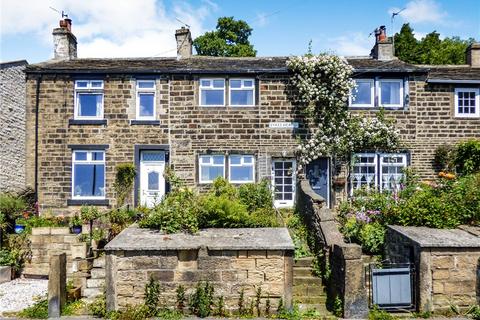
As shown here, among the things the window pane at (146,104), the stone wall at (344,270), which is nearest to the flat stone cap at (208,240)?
the stone wall at (344,270)

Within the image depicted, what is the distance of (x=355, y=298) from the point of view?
858 centimetres

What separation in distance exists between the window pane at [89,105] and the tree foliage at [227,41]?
18.3 metres

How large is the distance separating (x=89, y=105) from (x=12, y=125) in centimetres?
→ 346

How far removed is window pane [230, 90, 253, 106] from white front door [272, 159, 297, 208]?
2626 millimetres

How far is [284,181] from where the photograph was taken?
17.9 metres

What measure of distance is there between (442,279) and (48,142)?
48.1 ft

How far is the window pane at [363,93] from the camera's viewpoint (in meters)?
A: 18.0

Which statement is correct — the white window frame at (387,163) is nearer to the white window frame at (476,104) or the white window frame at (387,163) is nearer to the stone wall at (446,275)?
the white window frame at (476,104)

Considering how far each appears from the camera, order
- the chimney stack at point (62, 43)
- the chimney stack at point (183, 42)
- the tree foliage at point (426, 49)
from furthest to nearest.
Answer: the tree foliage at point (426, 49)
the chimney stack at point (183, 42)
the chimney stack at point (62, 43)

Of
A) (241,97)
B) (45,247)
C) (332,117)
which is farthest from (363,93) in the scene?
(45,247)

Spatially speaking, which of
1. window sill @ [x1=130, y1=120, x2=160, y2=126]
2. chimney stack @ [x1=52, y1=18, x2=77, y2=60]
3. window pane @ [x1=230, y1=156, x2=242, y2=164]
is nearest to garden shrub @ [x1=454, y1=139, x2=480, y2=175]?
window pane @ [x1=230, y1=156, x2=242, y2=164]

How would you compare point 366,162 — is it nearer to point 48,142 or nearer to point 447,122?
point 447,122

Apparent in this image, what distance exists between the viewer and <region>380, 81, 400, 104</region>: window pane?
1797cm

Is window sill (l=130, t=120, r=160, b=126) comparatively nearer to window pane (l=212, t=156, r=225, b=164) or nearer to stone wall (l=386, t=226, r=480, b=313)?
window pane (l=212, t=156, r=225, b=164)
